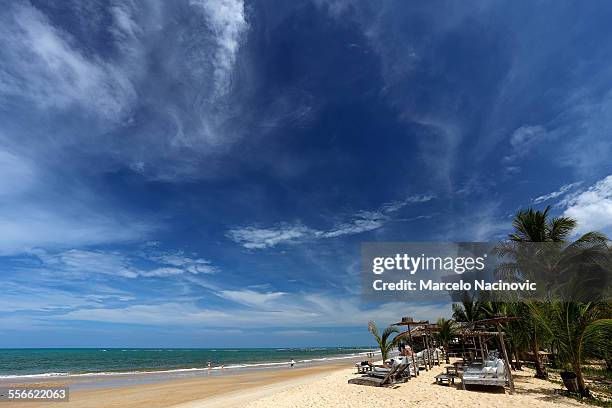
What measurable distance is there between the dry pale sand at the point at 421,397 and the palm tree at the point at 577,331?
145 cm

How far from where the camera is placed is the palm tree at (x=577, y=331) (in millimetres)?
11500

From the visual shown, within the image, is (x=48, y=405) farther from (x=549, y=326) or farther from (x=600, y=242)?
(x=600, y=242)

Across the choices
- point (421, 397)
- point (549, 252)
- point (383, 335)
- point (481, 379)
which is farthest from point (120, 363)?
point (549, 252)

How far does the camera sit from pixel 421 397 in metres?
11.9

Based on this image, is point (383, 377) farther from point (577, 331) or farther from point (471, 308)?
point (471, 308)

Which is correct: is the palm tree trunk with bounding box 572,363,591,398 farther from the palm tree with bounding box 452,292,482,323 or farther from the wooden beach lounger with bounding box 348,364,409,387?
the palm tree with bounding box 452,292,482,323

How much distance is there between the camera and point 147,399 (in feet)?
50.8

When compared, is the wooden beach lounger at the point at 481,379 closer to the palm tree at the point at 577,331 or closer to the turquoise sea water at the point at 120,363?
the palm tree at the point at 577,331

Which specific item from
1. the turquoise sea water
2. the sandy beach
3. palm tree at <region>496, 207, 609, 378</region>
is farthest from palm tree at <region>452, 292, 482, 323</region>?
the turquoise sea water

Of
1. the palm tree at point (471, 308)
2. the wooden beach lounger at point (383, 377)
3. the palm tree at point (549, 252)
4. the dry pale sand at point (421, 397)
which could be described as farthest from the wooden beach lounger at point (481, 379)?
the palm tree at point (471, 308)

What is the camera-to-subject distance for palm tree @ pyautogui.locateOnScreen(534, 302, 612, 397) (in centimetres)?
1150

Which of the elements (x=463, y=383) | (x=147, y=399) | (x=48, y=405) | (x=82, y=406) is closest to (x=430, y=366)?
(x=463, y=383)

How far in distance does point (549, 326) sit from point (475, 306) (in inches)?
661

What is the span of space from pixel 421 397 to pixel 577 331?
6.01 m
